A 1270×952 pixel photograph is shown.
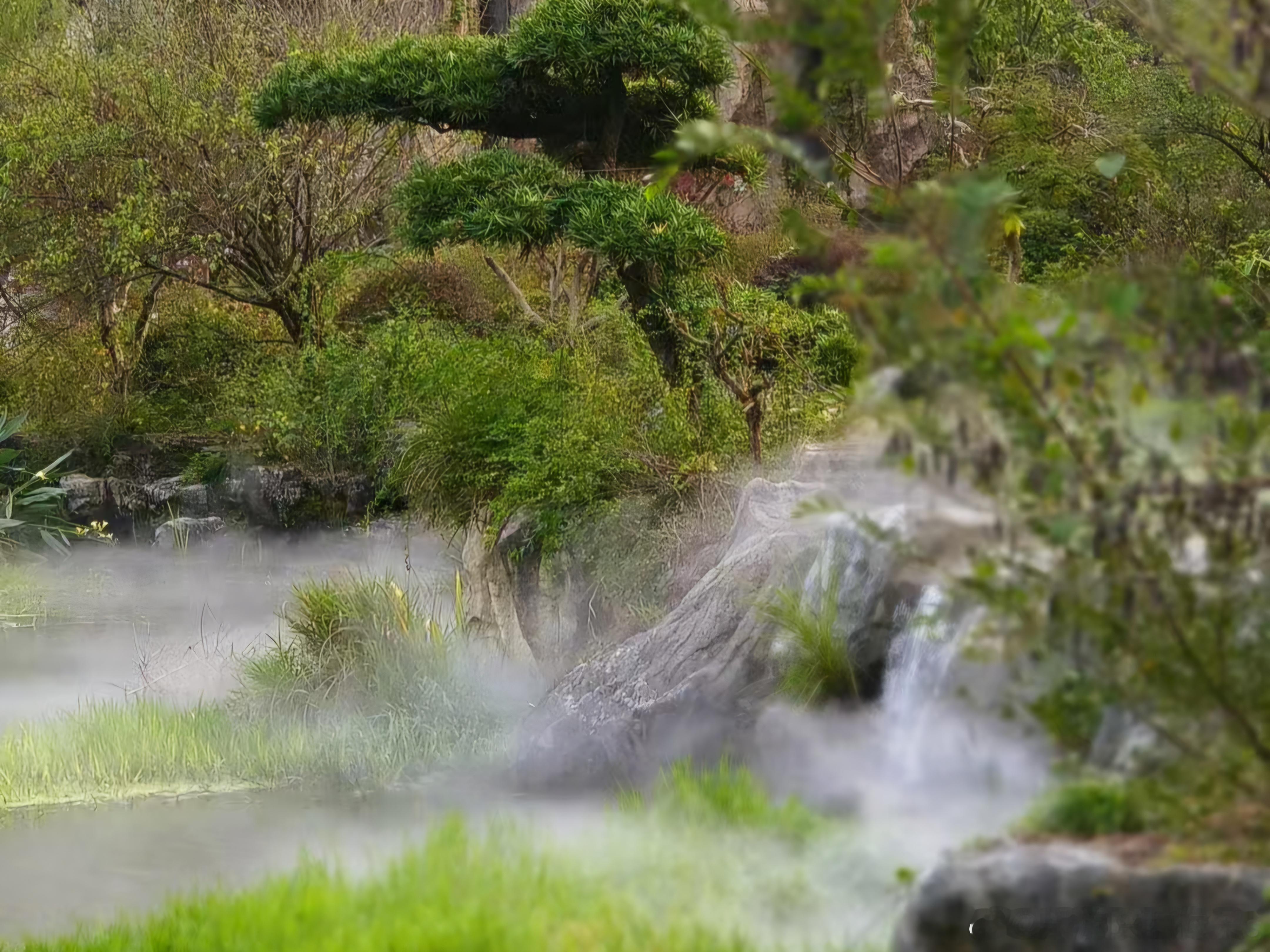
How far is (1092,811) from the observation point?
2.30 metres

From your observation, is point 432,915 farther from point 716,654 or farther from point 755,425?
point 755,425

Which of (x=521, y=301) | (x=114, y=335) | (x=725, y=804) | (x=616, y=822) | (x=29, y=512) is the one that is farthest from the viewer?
A: (x=114, y=335)

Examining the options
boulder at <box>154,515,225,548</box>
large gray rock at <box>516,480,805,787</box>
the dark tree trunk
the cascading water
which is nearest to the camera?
the cascading water

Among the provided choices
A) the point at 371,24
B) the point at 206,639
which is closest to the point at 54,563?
the point at 206,639

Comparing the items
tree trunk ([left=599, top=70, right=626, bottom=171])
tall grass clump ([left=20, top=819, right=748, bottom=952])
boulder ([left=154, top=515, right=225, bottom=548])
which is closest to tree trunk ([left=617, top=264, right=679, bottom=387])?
tree trunk ([left=599, top=70, right=626, bottom=171])

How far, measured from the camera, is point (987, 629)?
1.91m

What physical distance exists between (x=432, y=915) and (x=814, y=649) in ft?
7.27

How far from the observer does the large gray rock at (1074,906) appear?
88.2 inches

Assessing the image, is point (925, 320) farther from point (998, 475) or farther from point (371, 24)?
point (371, 24)

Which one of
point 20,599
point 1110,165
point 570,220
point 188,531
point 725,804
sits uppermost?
point 1110,165

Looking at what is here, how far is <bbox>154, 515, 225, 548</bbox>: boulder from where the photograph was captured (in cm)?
1141

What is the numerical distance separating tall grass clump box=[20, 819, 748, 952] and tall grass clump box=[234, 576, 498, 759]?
2.41 m

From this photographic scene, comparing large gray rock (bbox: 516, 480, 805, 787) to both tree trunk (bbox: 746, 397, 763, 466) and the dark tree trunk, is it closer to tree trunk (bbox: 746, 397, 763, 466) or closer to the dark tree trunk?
tree trunk (bbox: 746, 397, 763, 466)

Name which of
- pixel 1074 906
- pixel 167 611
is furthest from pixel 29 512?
pixel 1074 906
